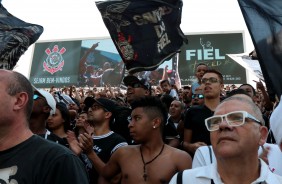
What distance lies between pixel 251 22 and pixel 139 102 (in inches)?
56.6

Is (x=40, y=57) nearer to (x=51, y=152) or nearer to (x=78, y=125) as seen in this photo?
(x=78, y=125)

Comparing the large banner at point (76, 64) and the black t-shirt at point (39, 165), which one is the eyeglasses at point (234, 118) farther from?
the large banner at point (76, 64)

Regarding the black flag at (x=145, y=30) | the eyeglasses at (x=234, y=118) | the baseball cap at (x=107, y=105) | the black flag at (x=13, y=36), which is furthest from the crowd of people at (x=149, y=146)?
the black flag at (x=145, y=30)

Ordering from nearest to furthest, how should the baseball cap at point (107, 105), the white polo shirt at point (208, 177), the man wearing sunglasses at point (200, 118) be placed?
the white polo shirt at point (208, 177)
the man wearing sunglasses at point (200, 118)
the baseball cap at point (107, 105)

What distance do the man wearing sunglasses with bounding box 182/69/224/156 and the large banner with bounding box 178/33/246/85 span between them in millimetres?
24783

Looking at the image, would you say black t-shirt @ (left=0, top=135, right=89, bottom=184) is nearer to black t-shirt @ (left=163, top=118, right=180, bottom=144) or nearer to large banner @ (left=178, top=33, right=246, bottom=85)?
black t-shirt @ (left=163, top=118, right=180, bottom=144)

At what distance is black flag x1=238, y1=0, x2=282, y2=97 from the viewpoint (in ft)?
9.27

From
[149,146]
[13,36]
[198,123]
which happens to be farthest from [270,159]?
[13,36]

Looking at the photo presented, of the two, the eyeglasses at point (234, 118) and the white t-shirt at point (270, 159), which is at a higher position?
the eyeglasses at point (234, 118)

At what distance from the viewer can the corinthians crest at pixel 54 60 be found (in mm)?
33719

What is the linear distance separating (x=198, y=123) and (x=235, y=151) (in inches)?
80.8

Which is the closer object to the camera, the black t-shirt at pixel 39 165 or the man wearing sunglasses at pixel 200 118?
the black t-shirt at pixel 39 165

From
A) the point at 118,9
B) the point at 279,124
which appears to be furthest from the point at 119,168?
the point at 118,9

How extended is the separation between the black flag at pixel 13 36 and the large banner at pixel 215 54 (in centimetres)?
2454
